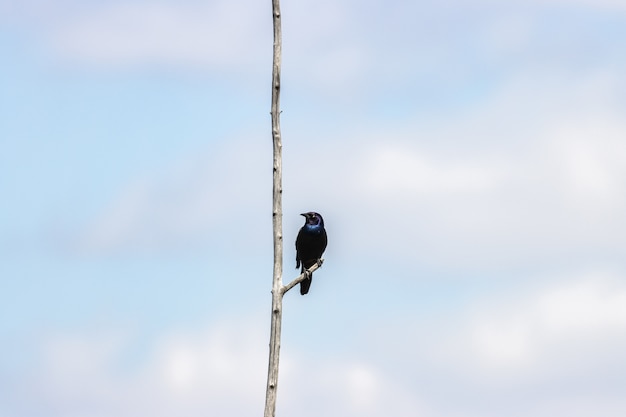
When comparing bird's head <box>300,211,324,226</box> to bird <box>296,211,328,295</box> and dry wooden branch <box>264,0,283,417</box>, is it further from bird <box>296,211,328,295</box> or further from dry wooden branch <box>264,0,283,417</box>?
dry wooden branch <box>264,0,283,417</box>

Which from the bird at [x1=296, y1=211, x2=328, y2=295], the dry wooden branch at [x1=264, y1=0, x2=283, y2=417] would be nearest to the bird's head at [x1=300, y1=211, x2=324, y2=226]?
the bird at [x1=296, y1=211, x2=328, y2=295]

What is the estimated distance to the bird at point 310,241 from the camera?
2320cm

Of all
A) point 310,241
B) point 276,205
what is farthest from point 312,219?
point 276,205

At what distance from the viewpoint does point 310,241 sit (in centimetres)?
2320

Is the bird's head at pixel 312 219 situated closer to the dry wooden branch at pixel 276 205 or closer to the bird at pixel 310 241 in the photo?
the bird at pixel 310 241

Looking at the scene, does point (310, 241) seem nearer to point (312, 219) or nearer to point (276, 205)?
point (312, 219)

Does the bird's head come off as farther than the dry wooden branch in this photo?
Yes

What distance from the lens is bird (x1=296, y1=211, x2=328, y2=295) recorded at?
76.1 feet

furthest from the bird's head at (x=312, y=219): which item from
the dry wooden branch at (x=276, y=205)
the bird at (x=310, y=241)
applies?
the dry wooden branch at (x=276, y=205)

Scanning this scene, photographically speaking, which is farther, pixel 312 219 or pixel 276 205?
pixel 312 219

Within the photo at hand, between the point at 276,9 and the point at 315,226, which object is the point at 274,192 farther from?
the point at 315,226

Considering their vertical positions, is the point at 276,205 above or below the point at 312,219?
above

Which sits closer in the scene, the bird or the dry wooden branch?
the dry wooden branch

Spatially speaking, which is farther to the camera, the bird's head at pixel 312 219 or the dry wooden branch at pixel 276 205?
the bird's head at pixel 312 219
